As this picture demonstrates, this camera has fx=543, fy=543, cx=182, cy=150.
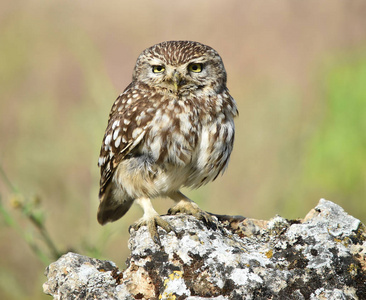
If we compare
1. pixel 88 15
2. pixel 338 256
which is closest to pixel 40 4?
pixel 88 15

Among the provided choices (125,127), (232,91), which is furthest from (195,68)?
(232,91)

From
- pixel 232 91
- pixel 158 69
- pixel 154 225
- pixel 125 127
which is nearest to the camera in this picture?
pixel 154 225

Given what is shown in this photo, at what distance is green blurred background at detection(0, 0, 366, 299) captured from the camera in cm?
497

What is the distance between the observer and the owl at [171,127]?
3504 millimetres

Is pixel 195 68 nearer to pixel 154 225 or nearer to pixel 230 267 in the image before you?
pixel 154 225

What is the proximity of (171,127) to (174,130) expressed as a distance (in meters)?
0.03

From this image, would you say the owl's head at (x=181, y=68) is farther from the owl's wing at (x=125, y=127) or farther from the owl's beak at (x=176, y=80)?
the owl's wing at (x=125, y=127)

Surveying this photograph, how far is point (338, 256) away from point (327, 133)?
3222 millimetres

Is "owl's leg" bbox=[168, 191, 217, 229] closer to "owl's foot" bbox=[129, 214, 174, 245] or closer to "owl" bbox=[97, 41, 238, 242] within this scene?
"owl" bbox=[97, 41, 238, 242]

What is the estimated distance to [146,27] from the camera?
28.8ft

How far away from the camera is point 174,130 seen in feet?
11.4

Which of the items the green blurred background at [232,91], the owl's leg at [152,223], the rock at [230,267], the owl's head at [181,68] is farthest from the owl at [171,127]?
the rock at [230,267]

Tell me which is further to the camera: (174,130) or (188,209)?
(188,209)

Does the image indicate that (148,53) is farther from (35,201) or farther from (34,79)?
(34,79)
